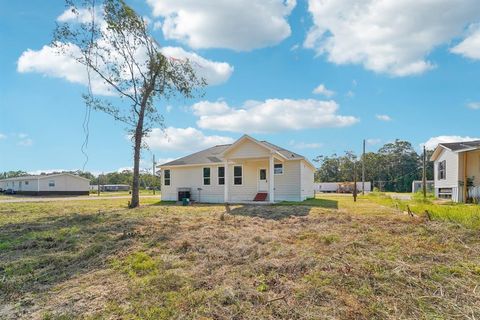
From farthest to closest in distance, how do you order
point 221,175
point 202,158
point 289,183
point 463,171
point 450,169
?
1. point 202,158
2. point 221,175
3. point 289,183
4. point 450,169
5. point 463,171

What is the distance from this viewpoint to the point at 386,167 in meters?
60.6

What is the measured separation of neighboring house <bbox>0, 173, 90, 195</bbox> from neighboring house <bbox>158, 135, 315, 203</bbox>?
82.9 feet

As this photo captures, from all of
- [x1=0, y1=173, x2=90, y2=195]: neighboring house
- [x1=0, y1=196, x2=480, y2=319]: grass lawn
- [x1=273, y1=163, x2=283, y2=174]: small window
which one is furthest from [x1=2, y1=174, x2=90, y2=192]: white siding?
[x1=0, y1=196, x2=480, y2=319]: grass lawn

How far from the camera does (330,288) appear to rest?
4367 millimetres

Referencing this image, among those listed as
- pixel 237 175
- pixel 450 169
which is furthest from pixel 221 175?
pixel 450 169

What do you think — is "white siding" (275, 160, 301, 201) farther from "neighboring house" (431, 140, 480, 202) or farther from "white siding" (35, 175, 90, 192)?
"white siding" (35, 175, 90, 192)

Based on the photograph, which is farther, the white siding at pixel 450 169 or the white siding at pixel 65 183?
the white siding at pixel 65 183

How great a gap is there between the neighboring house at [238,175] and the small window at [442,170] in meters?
8.32

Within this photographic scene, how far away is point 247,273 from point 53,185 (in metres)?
43.6

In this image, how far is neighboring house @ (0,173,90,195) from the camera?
4088 centimetres

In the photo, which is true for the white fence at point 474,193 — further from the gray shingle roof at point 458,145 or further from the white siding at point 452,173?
the gray shingle roof at point 458,145

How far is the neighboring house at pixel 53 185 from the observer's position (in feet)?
134

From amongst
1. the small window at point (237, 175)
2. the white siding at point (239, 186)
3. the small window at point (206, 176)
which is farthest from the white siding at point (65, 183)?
the small window at point (237, 175)

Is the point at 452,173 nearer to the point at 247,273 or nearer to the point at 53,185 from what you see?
the point at 247,273
